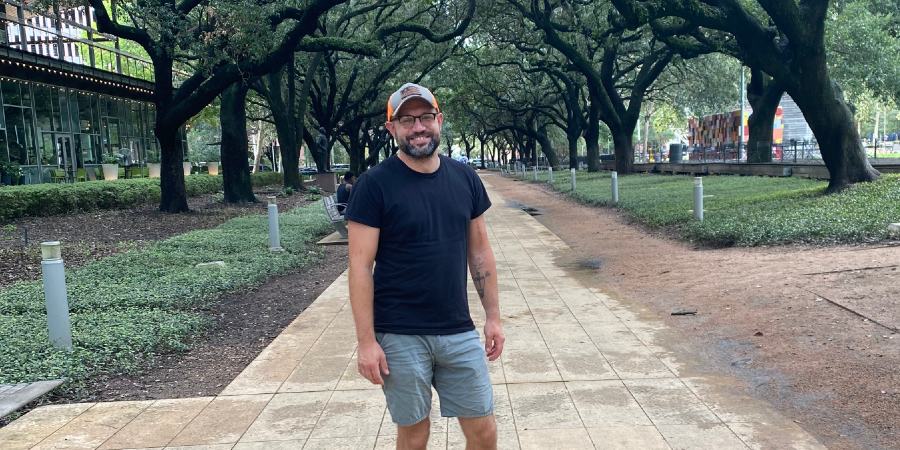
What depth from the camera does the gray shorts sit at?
2695 millimetres

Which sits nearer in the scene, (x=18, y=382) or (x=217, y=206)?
(x=18, y=382)

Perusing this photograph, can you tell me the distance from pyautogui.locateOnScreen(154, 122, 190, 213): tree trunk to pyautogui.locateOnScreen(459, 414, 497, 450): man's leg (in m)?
16.0

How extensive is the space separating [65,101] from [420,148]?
28.8m

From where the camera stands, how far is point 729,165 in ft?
89.0

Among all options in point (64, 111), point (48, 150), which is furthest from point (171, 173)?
point (64, 111)

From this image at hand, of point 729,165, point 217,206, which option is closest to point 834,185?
point 729,165

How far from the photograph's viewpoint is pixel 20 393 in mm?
4711

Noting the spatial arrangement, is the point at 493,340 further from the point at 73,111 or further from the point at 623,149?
the point at 623,149

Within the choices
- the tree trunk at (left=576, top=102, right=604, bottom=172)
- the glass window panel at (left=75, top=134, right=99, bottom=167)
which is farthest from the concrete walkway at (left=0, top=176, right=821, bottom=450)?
the tree trunk at (left=576, top=102, right=604, bottom=172)

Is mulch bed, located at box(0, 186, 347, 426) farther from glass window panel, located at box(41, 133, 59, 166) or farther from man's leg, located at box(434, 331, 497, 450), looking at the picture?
glass window panel, located at box(41, 133, 59, 166)

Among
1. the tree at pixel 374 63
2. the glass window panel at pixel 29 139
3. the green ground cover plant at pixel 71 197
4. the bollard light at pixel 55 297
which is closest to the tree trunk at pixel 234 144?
the green ground cover plant at pixel 71 197

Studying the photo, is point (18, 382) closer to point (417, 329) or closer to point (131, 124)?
point (417, 329)

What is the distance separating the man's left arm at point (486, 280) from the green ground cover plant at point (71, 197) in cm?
1370

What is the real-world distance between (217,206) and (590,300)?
15.3 metres
